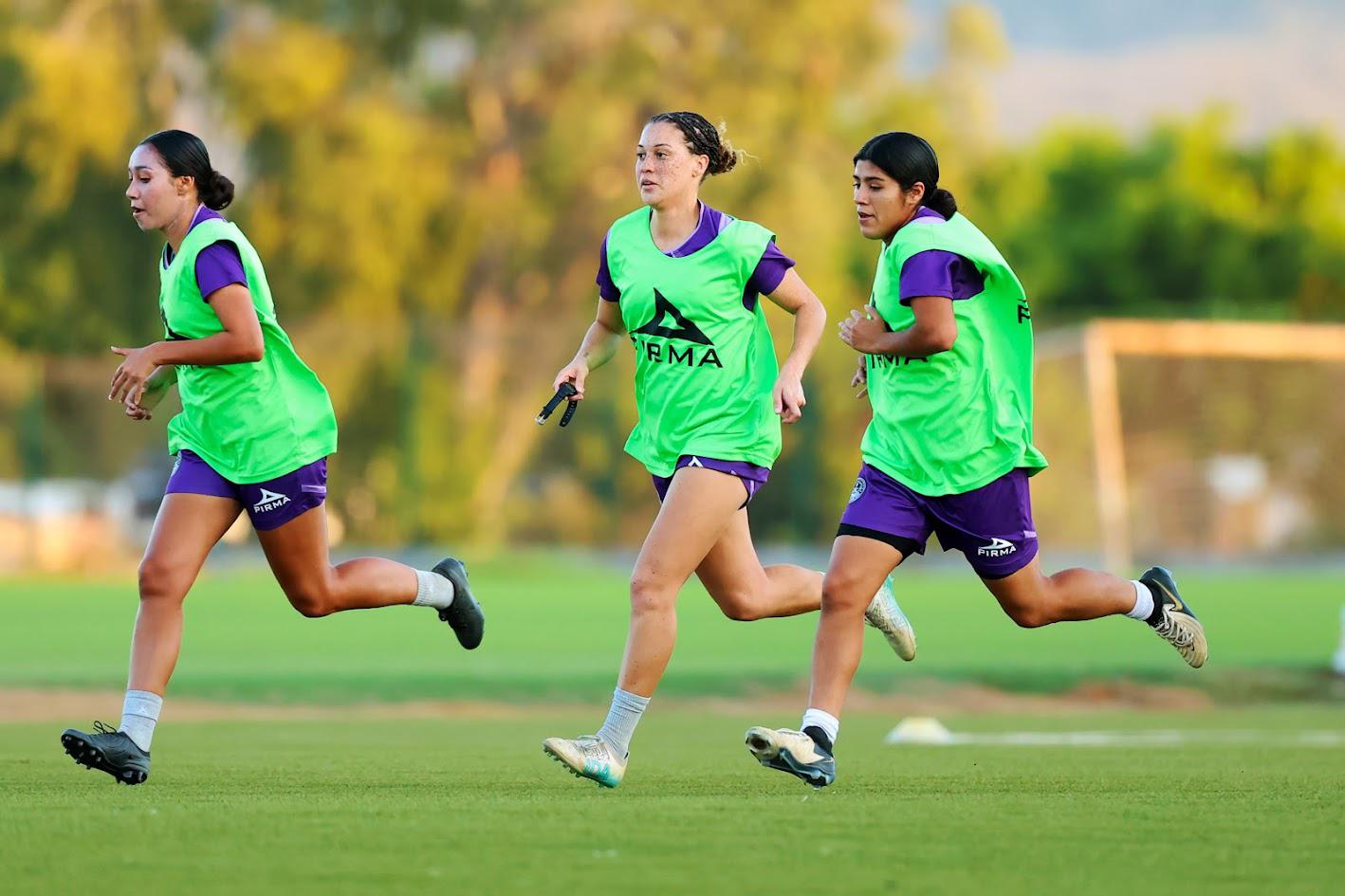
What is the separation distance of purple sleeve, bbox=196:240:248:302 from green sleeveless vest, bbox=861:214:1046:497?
2.19 metres

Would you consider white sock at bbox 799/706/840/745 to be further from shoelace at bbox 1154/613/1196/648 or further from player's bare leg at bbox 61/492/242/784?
player's bare leg at bbox 61/492/242/784

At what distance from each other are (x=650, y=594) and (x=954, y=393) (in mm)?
1231

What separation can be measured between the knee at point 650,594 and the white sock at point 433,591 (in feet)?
4.46

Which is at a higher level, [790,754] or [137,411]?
[137,411]

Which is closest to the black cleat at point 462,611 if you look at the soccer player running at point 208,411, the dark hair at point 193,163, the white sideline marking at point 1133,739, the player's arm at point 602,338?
the soccer player running at point 208,411

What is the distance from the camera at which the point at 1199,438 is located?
37.1 metres

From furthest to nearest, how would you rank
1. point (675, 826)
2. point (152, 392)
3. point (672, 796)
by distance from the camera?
point (152, 392), point (672, 796), point (675, 826)

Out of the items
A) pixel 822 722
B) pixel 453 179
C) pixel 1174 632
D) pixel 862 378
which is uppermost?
pixel 453 179

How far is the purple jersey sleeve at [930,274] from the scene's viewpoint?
7.08 meters

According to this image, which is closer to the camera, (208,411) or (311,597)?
(208,411)

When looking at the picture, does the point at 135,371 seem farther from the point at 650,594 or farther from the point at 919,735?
the point at 919,735

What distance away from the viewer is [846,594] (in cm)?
717

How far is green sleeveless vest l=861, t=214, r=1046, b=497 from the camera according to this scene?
7.26 metres

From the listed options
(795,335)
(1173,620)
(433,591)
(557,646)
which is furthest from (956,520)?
(557,646)
